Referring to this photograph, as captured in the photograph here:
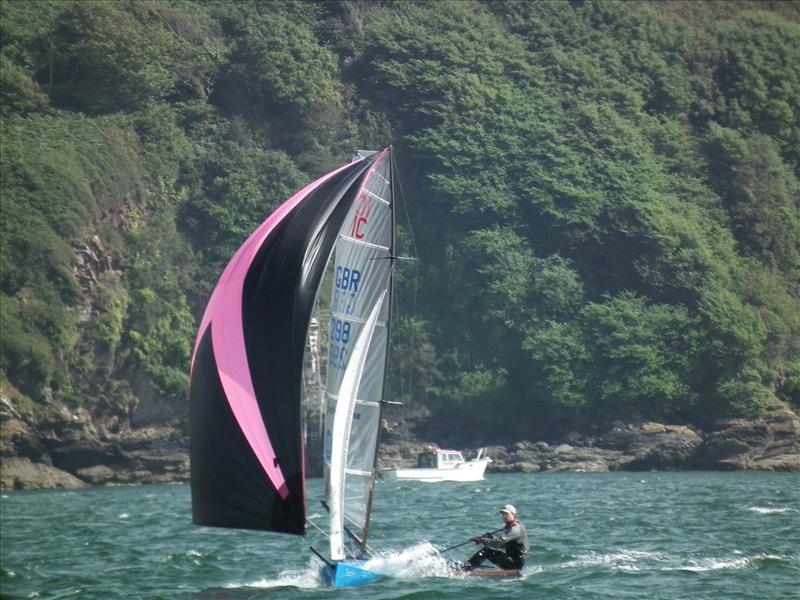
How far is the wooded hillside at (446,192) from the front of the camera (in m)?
48.3

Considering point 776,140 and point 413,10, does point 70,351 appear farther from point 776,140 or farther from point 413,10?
point 776,140

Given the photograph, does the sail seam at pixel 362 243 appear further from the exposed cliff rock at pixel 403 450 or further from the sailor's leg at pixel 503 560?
the exposed cliff rock at pixel 403 450

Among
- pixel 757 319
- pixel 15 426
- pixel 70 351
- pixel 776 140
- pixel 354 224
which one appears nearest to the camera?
pixel 354 224

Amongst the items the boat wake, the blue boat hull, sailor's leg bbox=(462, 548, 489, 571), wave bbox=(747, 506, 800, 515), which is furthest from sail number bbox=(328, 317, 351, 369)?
wave bbox=(747, 506, 800, 515)

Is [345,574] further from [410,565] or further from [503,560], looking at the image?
[503,560]

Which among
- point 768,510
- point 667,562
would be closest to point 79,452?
point 768,510

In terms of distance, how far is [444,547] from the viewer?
20.8m

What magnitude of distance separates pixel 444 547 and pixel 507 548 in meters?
3.92

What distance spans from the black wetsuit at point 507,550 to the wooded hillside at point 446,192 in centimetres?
2936

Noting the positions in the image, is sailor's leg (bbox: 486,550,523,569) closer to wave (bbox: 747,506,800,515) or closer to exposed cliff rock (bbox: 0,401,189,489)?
wave (bbox: 747,506,800,515)

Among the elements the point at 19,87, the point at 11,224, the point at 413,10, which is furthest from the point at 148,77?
the point at 413,10

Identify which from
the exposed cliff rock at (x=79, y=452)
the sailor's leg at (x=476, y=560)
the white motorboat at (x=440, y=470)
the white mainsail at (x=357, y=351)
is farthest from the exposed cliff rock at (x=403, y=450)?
the white mainsail at (x=357, y=351)

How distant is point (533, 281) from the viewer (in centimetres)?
5512

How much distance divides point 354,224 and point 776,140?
5423 cm
